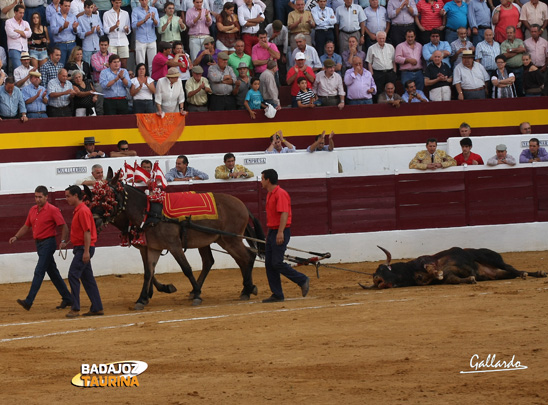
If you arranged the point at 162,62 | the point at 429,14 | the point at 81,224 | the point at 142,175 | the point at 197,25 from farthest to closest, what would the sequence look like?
the point at 429,14, the point at 197,25, the point at 162,62, the point at 142,175, the point at 81,224

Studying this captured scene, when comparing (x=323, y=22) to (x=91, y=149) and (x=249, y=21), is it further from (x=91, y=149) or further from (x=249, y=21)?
(x=91, y=149)

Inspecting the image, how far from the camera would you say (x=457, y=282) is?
505 inches

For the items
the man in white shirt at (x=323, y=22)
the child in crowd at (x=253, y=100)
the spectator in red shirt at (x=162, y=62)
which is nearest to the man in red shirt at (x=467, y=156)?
the man in white shirt at (x=323, y=22)

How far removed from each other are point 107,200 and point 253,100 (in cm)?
680

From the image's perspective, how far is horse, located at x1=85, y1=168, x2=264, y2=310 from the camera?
1213 cm

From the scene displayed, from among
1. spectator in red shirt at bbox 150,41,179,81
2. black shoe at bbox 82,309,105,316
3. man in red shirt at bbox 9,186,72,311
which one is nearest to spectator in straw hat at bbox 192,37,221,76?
spectator in red shirt at bbox 150,41,179,81

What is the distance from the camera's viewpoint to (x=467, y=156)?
17516mm

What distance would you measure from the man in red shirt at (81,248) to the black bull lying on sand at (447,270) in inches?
146

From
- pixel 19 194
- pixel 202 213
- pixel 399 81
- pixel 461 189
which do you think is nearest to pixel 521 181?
pixel 461 189

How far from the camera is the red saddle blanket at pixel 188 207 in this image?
12.5 meters

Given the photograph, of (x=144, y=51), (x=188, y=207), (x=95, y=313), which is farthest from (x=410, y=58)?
(x=95, y=313)

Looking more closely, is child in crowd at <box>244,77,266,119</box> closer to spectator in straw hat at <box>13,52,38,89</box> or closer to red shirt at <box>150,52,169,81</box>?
red shirt at <box>150,52,169,81</box>

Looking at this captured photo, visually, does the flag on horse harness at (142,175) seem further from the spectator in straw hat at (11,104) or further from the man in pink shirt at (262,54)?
the man in pink shirt at (262,54)

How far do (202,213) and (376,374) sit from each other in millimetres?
5094
